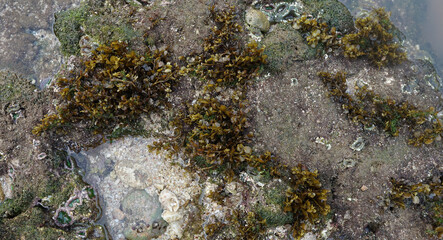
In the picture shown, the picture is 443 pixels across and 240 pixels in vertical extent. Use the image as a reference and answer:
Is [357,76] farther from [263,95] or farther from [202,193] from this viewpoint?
[202,193]

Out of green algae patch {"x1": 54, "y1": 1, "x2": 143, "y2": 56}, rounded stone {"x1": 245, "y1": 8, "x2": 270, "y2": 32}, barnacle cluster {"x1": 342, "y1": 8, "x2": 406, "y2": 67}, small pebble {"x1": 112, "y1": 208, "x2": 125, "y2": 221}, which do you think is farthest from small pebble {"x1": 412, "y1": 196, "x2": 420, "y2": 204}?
green algae patch {"x1": 54, "y1": 1, "x2": 143, "y2": 56}

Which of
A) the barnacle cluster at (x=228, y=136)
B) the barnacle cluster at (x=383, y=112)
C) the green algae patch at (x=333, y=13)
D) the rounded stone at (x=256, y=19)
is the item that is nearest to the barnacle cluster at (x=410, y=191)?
the barnacle cluster at (x=383, y=112)

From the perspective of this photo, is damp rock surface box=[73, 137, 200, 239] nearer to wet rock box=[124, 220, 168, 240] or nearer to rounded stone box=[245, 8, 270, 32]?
wet rock box=[124, 220, 168, 240]

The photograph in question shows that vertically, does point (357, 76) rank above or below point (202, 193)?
above

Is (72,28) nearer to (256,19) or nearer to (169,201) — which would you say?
(256,19)

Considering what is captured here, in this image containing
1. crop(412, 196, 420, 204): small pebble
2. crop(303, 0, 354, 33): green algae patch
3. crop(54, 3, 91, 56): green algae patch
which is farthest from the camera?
crop(303, 0, 354, 33): green algae patch

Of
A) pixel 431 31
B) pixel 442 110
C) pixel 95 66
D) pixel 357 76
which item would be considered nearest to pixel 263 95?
pixel 357 76
